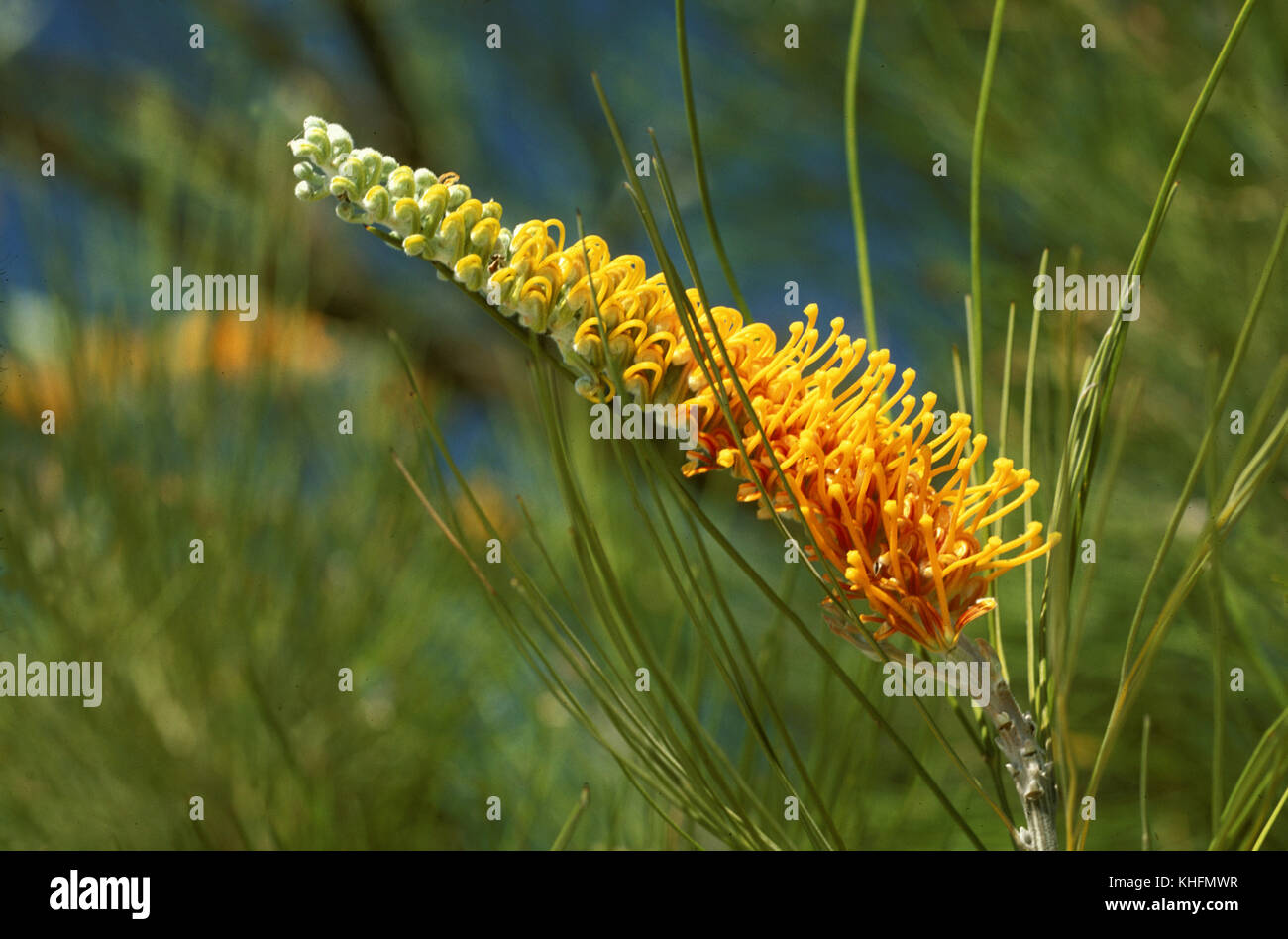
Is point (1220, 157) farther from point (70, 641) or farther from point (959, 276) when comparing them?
point (70, 641)

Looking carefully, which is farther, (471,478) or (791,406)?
(471,478)

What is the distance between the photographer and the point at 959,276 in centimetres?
80

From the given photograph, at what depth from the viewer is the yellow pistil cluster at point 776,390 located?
30 cm

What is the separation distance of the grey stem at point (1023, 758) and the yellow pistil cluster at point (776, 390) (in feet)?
0.05

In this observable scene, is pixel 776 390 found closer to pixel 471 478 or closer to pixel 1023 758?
pixel 1023 758

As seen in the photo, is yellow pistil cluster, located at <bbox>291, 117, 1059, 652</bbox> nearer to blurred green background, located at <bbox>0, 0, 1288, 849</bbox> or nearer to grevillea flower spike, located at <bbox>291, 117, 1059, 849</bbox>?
grevillea flower spike, located at <bbox>291, 117, 1059, 849</bbox>

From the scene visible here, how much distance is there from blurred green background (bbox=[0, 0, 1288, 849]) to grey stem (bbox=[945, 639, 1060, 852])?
0.15 metres

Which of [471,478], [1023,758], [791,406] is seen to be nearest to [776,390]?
[791,406]

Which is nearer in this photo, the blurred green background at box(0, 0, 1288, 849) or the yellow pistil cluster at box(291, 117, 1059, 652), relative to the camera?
the yellow pistil cluster at box(291, 117, 1059, 652)

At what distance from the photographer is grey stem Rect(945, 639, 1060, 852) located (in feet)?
1.02

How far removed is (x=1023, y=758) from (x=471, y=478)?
623 mm

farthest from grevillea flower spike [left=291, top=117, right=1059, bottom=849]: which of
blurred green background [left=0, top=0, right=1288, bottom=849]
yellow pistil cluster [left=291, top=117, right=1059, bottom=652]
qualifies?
blurred green background [left=0, top=0, right=1288, bottom=849]

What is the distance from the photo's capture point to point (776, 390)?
31 cm

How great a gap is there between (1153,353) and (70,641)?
2.23 ft
